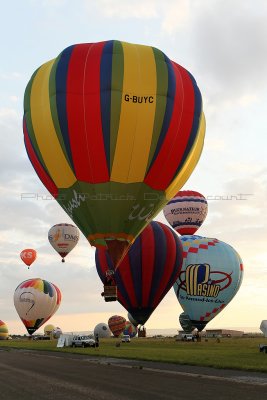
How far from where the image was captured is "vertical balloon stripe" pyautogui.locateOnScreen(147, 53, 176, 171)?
3006 cm

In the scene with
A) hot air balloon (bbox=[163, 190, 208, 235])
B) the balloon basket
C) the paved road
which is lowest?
the paved road

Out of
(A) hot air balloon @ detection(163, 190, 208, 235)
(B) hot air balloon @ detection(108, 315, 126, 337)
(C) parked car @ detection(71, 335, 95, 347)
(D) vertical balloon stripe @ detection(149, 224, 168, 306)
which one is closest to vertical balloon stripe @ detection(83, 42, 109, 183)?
(D) vertical balloon stripe @ detection(149, 224, 168, 306)

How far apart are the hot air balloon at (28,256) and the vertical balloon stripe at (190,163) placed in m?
64.1

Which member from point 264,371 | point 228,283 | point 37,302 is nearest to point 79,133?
point 264,371

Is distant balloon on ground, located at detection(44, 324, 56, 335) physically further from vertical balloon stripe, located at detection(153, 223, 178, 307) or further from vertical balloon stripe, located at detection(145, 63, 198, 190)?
vertical balloon stripe, located at detection(145, 63, 198, 190)

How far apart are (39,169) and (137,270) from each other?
16.0 metres

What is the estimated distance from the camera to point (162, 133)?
30.2 m

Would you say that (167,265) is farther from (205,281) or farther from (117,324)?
(117,324)

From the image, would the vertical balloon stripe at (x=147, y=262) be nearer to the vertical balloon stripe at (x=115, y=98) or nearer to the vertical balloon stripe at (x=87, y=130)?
the vertical balloon stripe at (x=87, y=130)

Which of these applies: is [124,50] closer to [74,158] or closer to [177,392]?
[74,158]

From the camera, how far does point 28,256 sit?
94.2 meters

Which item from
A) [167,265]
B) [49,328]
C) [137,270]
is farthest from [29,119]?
[49,328]

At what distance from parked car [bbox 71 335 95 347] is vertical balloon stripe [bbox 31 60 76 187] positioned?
31.0 m

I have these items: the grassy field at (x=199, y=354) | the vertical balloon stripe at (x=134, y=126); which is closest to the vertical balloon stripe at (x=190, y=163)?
the vertical balloon stripe at (x=134, y=126)
